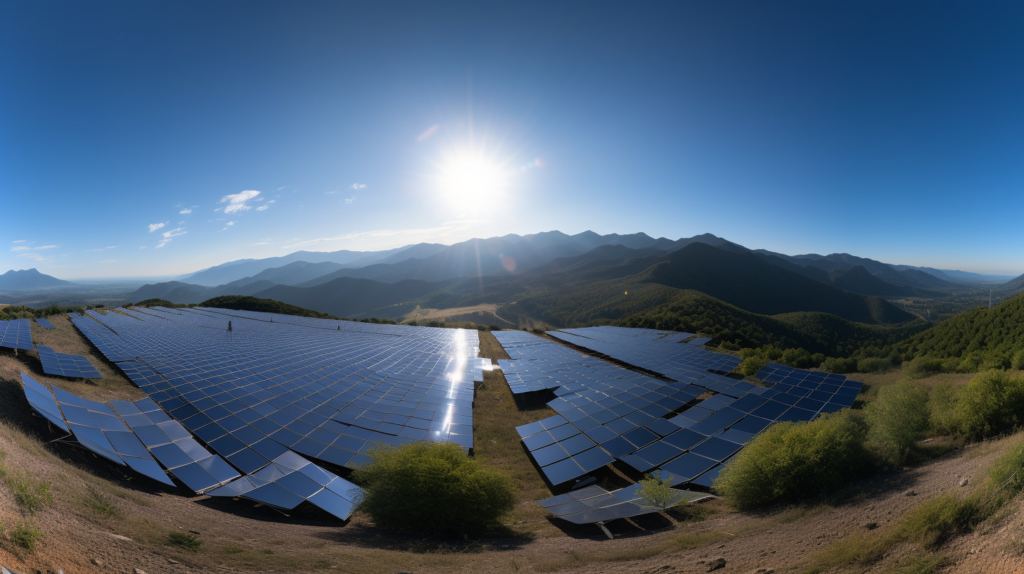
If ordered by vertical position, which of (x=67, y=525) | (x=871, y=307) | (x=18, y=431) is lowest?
(x=871, y=307)

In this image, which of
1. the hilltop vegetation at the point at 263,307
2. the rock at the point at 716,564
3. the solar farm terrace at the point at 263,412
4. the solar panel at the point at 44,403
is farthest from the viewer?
the hilltop vegetation at the point at 263,307

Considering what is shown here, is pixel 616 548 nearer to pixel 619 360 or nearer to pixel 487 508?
pixel 487 508

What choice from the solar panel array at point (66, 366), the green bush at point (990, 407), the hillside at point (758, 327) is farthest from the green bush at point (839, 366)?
the solar panel array at point (66, 366)

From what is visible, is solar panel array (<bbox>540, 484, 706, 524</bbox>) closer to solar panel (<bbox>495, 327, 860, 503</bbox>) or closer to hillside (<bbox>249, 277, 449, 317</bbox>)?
solar panel (<bbox>495, 327, 860, 503</bbox>)

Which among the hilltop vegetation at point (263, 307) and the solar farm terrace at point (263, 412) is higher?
the hilltop vegetation at point (263, 307)

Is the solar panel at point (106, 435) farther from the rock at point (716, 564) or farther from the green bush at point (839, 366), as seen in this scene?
the green bush at point (839, 366)

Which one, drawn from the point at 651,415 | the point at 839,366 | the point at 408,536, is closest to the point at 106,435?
the point at 408,536

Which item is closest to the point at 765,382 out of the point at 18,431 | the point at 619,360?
the point at 619,360

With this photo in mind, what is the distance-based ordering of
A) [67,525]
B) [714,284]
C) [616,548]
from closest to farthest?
1. [67,525]
2. [616,548]
3. [714,284]

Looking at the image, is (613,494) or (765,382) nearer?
(613,494)
